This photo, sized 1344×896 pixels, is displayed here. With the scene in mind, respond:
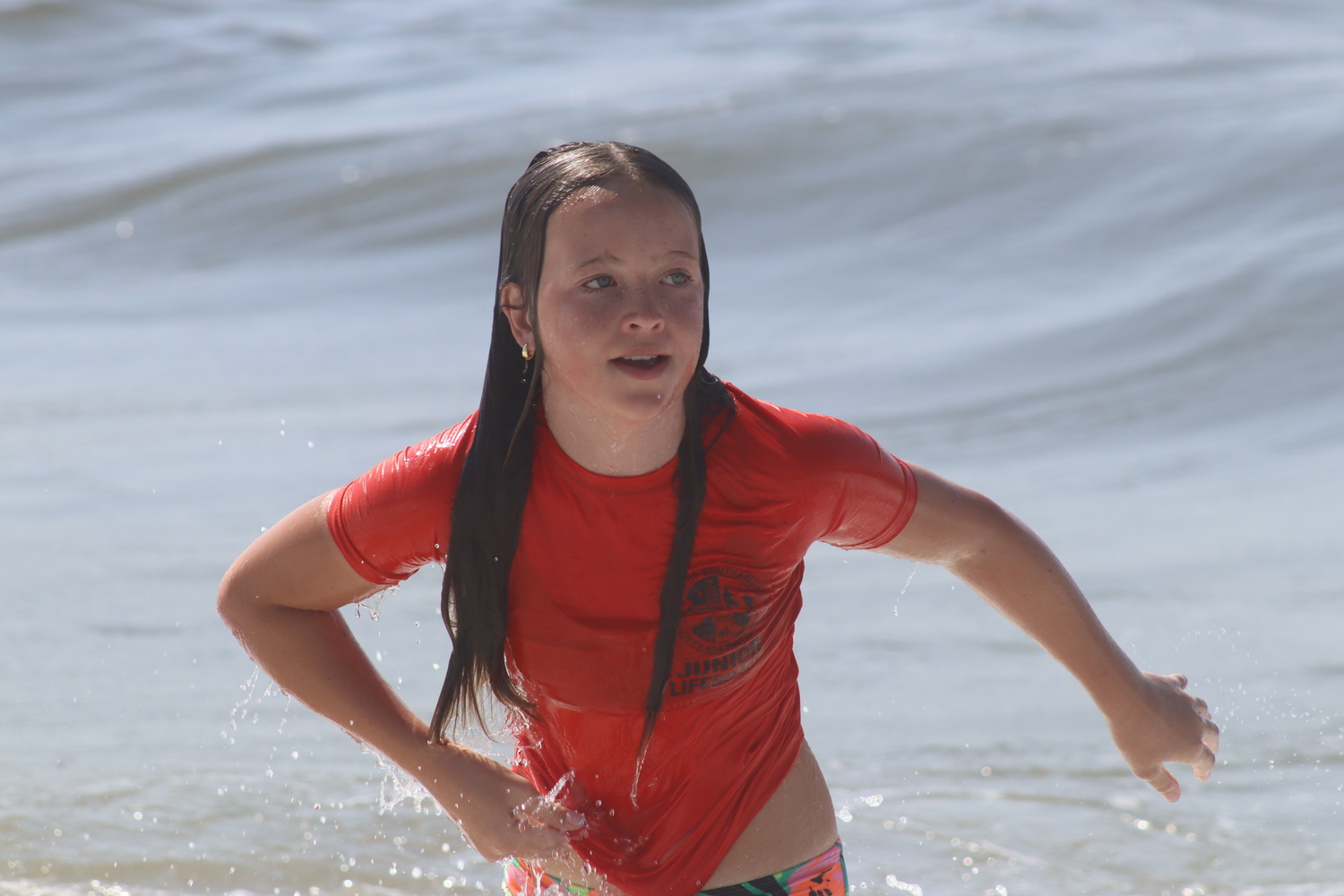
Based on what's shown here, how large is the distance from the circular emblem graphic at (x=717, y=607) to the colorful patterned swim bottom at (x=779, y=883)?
0.36 meters

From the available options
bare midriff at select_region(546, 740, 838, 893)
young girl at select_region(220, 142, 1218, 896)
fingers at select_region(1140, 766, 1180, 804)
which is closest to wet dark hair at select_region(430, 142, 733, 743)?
young girl at select_region(220, 142, 1218, 896)

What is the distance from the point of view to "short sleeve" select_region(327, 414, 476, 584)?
2062mm

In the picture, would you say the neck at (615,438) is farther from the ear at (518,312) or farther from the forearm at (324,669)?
the forearm at (324,669)

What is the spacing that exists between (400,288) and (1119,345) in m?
5.07

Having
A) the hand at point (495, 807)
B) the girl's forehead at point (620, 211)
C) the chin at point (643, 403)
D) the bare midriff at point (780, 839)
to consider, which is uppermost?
the girl's forehead at point (620, 211)

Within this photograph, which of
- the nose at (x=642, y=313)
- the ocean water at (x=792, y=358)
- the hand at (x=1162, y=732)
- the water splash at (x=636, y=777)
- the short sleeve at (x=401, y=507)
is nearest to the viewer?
the nose at (x=642, y=313)

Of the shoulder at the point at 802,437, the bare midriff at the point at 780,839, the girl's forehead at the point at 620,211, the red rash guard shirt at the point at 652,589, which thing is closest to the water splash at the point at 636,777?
the red rash guard shirt at the point at 652,589

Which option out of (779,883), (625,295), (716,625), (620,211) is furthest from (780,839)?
(620,211)

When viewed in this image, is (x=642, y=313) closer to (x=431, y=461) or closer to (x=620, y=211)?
(x=620, y=211)

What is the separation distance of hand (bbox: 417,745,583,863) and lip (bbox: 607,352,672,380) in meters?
0.64

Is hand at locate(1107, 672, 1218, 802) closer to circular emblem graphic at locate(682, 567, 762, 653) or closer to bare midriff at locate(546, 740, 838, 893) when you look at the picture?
bare midriff at locate(546, 740, 838, 893)

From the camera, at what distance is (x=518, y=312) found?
2113 millimetres

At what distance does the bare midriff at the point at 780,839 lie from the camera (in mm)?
2205

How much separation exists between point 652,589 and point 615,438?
0.73 feet
